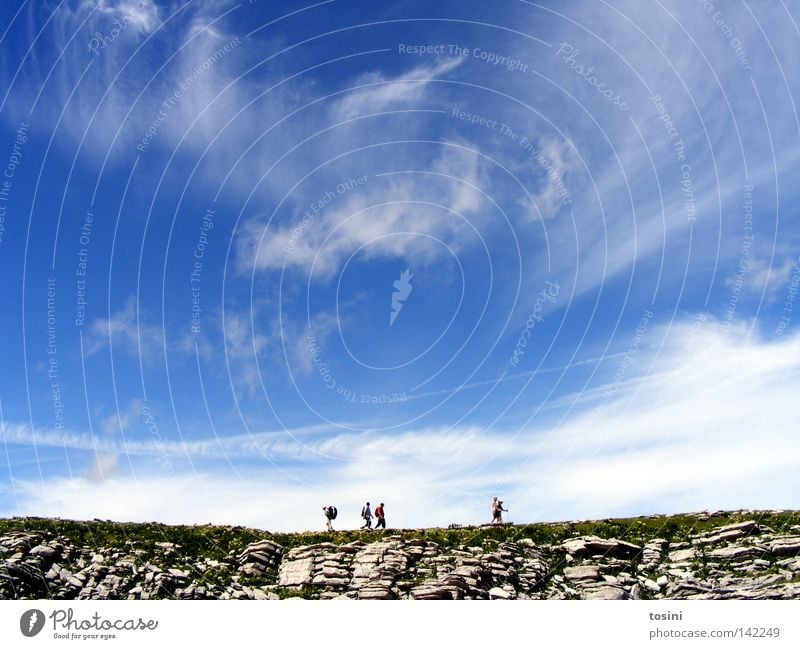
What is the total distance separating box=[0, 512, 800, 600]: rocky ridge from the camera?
35625 millimetres

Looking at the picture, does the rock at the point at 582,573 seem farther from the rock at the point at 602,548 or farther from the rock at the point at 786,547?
the rock at the point at 786,547

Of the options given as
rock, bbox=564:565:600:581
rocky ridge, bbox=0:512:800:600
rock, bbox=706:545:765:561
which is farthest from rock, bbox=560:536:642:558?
rock, bbox=706:545:765:561

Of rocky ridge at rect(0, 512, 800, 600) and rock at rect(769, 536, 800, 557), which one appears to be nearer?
rocky ridge at rect(0, 512, 800, 600)

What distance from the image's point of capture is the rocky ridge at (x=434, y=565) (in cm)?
3562

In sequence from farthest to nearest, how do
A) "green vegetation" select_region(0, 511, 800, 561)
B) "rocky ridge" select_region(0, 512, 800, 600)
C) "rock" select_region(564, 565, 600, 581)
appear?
"green vegetation" select_region(0, 511, 800, 561), "rock" select_region(564, 565, 600, 581), "rocky ridge" select_region(0, 512, 800, 600)

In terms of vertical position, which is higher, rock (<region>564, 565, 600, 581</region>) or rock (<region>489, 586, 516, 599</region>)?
rock (<region>564, 565, 600, 581</region>)

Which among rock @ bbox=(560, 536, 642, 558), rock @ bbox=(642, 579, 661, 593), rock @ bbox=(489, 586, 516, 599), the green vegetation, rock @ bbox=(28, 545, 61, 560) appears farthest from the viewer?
the green vegetation

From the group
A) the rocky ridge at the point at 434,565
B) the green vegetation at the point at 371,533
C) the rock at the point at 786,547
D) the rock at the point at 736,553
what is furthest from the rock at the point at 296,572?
the rock at the point at 786,547

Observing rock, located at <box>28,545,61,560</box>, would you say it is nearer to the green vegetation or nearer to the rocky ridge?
the rocky ridge

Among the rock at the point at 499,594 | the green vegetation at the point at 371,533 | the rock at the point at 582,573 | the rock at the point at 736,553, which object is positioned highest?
the green vegetation at the point at 371,533

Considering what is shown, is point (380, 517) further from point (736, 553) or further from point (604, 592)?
→ point (736, 553)
